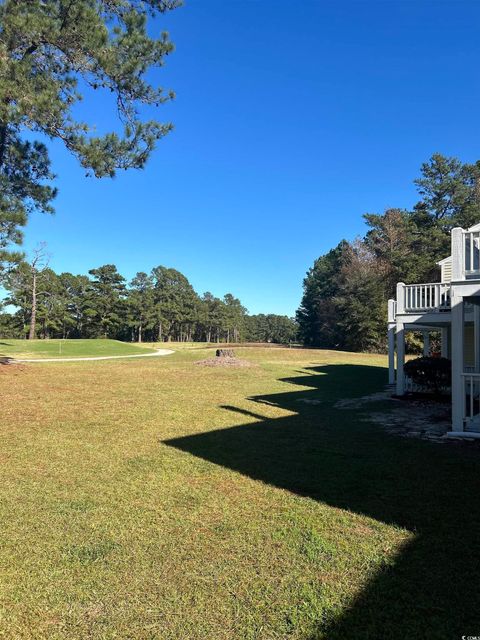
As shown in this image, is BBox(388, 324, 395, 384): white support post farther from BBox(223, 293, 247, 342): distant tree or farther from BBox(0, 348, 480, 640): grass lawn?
BBox(223, 293, 247, 342): distant tree

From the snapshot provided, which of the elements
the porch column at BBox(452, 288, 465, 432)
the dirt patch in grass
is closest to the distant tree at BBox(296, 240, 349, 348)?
the dirt patch in grass

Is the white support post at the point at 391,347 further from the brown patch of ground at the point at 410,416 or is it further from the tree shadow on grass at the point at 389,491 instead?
the tree shadow on grass at the point at 389,491

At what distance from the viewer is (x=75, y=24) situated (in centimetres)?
893

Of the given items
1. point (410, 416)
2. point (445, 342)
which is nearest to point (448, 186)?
point (445, 342)

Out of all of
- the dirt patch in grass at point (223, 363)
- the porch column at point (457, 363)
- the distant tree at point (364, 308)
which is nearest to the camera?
the porch column at point (457, 363)

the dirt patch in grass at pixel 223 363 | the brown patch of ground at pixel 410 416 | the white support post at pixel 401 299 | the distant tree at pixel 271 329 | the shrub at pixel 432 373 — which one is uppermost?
the distant tree at pixel 271 329

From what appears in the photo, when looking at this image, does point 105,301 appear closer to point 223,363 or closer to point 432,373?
point 223,363

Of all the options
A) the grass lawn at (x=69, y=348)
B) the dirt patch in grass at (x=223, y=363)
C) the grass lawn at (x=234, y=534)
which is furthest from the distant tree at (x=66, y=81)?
the grass lawn at (x=69, y=348)

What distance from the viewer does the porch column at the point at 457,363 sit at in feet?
21.1

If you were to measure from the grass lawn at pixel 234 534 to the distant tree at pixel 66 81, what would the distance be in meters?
6.56

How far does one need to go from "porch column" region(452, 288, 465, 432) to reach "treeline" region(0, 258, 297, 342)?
141 ft

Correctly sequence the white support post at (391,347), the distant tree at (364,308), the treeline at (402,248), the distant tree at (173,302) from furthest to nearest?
the distant tree at (173,302)
the distant tree at (364,308)
the treeline at (402,248)
the white support post at (391,347)

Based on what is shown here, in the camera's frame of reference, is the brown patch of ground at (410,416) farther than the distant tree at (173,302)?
No

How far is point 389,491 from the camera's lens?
4090 millimetres
